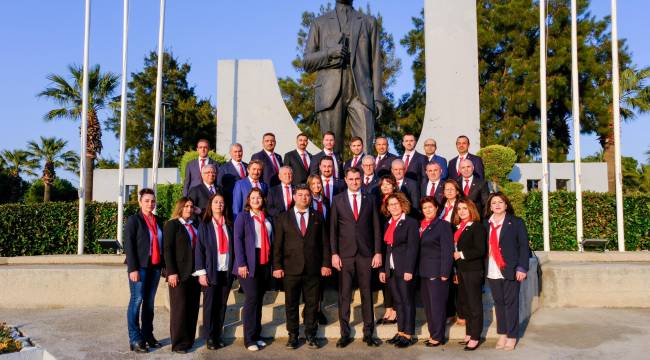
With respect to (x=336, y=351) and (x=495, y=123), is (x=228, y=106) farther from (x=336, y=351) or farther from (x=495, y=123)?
(x=495, y=123)

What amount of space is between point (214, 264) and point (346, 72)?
10.9ft

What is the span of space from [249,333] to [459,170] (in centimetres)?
292

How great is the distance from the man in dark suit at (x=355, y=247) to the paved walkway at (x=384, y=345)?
30 centimetres

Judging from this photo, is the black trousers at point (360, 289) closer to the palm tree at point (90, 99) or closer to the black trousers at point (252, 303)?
the black trousers at point (252, 303)

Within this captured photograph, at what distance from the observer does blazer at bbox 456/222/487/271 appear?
4918 millimetres

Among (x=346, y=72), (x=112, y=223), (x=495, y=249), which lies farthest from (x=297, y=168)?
(x=112, y=223)

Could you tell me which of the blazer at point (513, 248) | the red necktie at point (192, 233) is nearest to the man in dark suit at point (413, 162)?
the blazer at point (513, 248)

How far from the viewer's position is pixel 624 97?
22.8 meters

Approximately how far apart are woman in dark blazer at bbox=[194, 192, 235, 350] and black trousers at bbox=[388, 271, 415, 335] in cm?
157

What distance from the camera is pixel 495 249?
4949 mm

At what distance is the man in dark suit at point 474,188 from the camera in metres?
5.66

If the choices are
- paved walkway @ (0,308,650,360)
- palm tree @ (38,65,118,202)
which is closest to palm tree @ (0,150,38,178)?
palm tree @ (38,65,118,202)

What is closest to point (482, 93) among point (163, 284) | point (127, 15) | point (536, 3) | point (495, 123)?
point (495, 123)

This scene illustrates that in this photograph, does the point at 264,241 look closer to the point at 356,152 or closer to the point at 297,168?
the point at 297,168
